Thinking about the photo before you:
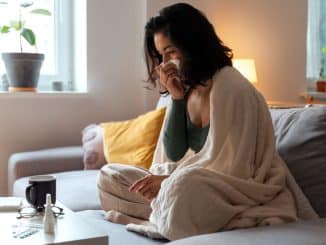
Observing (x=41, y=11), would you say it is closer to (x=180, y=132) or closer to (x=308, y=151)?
(x=180, y=132)

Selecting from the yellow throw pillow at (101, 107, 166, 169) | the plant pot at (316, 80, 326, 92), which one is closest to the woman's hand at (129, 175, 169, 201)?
the yellow throw pillow at (101, 107, 166, 169)

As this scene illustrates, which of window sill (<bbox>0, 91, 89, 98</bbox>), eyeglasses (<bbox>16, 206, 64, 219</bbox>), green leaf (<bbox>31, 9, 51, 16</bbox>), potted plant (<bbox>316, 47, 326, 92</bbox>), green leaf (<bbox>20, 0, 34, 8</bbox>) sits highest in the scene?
green leaf (<bbox>20, 0, 34, 8</bbox>)

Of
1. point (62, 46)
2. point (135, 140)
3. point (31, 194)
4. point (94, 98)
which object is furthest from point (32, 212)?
point (62, 46)

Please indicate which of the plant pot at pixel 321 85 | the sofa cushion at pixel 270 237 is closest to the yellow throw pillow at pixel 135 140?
the sofa cushion at pixel 270 237

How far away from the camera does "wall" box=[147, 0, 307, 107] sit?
3.47 m

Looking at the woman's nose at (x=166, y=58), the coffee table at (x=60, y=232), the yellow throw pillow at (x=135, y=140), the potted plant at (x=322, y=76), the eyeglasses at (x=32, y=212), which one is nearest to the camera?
the coffee table at (x=60, y=232)

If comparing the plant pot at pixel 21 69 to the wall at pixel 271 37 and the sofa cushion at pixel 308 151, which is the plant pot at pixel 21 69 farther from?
the sofa cushion at pixel 308 151

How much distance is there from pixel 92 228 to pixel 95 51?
1906 mm

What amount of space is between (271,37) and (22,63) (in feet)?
5.96

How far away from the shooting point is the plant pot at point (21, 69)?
2803 millimetres

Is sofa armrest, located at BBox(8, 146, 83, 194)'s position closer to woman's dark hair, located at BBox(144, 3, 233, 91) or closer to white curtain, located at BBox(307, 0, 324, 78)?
woman's dark hair, located at BBox(144, 3, 233, 91)

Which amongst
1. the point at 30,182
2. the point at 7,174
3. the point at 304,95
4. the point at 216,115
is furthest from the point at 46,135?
the point at 304,95

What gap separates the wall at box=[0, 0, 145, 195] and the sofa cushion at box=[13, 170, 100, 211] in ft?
1.80

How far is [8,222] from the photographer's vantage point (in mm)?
1306
